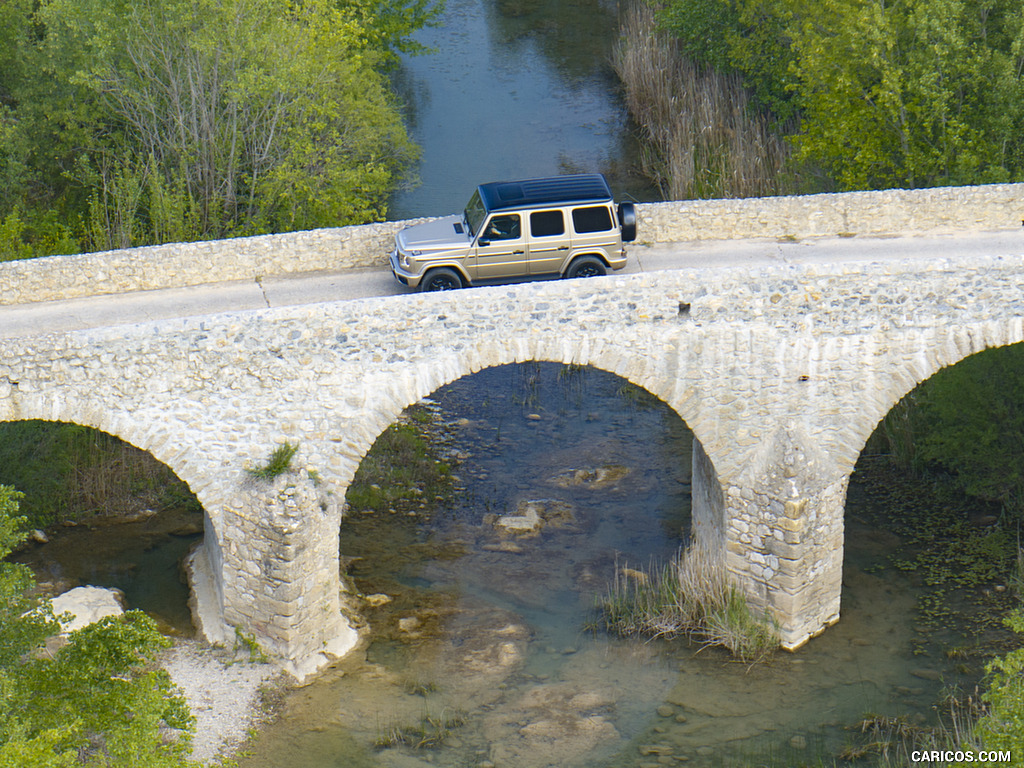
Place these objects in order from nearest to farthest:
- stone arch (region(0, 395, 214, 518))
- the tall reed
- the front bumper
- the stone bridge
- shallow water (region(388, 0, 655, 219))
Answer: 1. stone arch (region(0, 395, 214, 518))
2. the stone bridge
3. the front bumper
4. the tall reed
5. shallow water (region(388, 0, 655, 219))

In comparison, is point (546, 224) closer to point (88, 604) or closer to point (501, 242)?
point (501, 242)

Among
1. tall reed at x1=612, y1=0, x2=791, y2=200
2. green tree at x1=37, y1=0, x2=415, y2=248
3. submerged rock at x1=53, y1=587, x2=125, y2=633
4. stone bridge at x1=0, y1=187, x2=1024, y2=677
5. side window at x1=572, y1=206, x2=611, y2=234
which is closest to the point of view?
stone bridge at x1=0, y1=187, x2=1024, y2=677

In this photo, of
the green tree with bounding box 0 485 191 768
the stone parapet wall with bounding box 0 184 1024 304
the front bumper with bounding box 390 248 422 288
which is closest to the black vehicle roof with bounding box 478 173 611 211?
the front bumper with bounding box 390 248 422 288

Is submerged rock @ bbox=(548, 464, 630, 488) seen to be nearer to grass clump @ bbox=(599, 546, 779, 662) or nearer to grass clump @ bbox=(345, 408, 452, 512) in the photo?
grass clump @ bbox=(345, 408, 452, 512)

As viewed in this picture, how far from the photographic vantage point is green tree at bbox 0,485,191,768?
11.2m

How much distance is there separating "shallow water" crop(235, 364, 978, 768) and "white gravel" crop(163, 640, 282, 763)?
0.39 m

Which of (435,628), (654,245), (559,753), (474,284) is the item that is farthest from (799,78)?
(559,753)

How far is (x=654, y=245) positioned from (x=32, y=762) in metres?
11.6

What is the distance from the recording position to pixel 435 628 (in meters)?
16.5

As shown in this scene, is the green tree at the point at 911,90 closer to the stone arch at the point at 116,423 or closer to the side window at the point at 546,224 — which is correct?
the side window at the point at 546,224

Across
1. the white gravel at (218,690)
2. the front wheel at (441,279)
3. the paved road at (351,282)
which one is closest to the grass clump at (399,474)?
the paved road at (351,282)

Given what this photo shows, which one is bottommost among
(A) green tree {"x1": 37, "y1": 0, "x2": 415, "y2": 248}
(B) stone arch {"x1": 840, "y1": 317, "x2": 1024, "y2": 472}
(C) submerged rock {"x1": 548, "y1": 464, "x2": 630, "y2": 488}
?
(C) submerged rock {"x1": 548, "y1": 464, "x2": 630, "y2": 488}

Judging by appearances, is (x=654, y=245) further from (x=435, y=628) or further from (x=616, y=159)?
(x=616, y=159)

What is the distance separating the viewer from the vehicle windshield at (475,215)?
16.6 m
